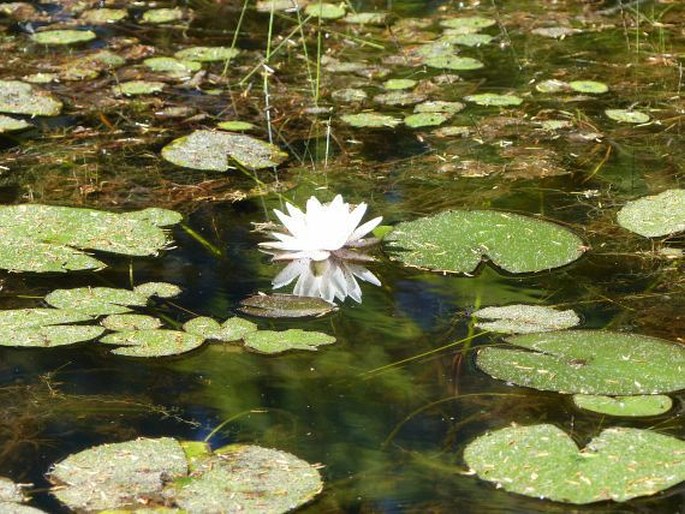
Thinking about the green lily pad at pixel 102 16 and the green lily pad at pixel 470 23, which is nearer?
the green lily pad at pixel 470 23

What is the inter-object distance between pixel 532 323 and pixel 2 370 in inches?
46.5

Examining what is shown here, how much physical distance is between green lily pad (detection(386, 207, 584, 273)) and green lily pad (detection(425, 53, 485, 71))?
1.70m

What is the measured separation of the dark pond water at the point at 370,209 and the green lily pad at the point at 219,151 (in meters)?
0.06

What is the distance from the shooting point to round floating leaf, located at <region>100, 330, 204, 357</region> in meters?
2.65

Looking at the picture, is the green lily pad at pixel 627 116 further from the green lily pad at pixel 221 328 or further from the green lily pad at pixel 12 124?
the green lily pad at pixel 12 124

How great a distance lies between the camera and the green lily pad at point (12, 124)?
423cm

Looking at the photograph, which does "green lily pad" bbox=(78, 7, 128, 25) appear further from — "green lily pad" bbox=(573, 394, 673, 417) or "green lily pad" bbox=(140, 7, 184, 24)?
"green lily pad" bbox=(573, 394, 673, 417)

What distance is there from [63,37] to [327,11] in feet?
4.11

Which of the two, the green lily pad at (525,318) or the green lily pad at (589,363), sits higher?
the green lily pad at (589,363)

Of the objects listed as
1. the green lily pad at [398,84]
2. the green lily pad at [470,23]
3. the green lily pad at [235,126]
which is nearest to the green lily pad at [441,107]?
the green lily pad at [398,84]

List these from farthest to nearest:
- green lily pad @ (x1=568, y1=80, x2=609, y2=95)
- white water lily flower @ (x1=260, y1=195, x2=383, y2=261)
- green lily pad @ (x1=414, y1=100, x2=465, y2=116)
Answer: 1. green lily pad @ (x1=568, y1=80, x2=609, y2=95)
2. green lily pad @ (x1=414, y1=100, x2=465, y2=116)
3. white water lily flower @ (x1=260, y1=195, x2=383, y2=261)

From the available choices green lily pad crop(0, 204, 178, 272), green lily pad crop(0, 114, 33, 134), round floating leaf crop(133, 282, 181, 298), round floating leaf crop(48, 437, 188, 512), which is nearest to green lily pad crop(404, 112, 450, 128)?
green lily pad crop(0, 204, 178, 272)

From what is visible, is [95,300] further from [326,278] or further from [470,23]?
[470,23]

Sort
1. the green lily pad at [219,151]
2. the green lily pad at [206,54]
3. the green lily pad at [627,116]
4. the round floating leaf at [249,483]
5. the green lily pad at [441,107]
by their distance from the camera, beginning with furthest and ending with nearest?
the green lily pad at [206,54]
the green lily pad at [441,107]
the green lily pad at [627,116]
the green lily pad at [219,151]
the round floating leaf at [249,483]
